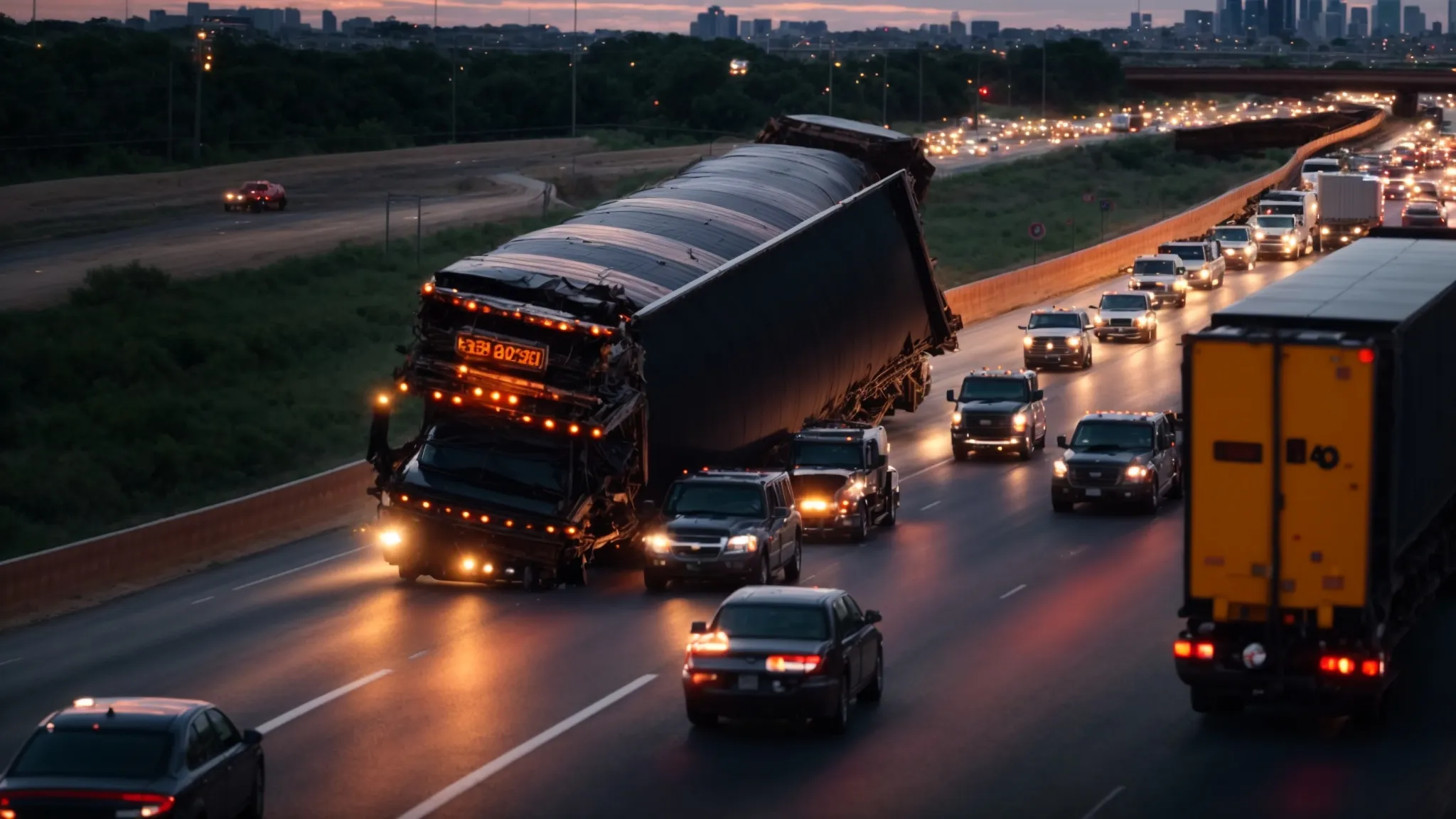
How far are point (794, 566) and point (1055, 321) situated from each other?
92.7ft

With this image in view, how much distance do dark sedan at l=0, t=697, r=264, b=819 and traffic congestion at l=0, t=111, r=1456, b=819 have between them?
27 mm

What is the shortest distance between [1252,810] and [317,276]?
64.1m

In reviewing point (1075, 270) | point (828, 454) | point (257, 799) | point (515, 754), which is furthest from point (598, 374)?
point (1075, 270)

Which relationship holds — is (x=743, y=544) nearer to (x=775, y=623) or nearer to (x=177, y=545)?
(x=775, y=623)

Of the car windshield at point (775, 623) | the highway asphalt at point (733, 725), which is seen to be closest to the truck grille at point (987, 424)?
the highway asphalt at point (733, 725)

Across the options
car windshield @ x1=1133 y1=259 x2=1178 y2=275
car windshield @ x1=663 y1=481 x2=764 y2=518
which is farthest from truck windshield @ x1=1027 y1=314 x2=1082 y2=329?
car windshield @ x1=663 y1=481 x2=764 y2=518

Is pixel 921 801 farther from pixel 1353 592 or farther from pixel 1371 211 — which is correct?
pixel 1371 211

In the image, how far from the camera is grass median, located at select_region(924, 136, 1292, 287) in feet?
304

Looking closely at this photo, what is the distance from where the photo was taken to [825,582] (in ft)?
99.9

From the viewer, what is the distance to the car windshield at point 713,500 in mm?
30031

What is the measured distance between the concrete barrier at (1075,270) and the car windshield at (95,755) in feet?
171

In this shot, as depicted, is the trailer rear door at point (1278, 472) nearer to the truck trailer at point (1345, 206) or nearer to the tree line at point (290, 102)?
the truck trailer at point (1345, 206)

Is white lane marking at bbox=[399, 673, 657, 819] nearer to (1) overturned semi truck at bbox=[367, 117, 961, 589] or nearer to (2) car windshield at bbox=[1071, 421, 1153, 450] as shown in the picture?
(1) overturned semi truck at bbox=[367, 117, 961, 589]

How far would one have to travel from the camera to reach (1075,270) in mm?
76250
